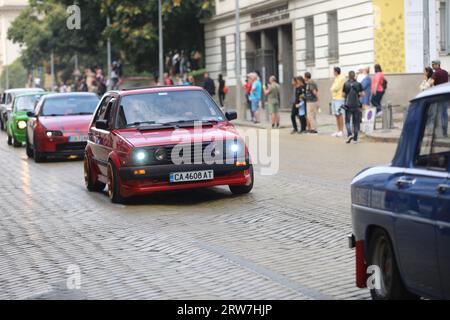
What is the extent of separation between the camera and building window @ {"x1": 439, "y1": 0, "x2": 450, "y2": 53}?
3741 centimetres

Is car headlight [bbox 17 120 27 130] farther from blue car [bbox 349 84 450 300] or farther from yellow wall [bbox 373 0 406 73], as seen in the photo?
blue car [bbox 349 84 450 300]

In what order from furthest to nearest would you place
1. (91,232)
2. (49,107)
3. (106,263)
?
(49,107), (91,232), (106,263)

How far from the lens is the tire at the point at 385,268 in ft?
23.6

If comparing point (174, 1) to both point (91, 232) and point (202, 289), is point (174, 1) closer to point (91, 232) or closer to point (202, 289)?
point (91, 232)

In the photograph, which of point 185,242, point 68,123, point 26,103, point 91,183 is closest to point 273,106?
point 26,103

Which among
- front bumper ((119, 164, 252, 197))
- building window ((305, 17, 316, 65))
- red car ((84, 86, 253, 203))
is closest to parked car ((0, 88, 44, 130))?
building window ((305, 17, 316, 65))

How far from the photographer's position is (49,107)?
25.9 metres

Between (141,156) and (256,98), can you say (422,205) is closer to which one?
(141,156)

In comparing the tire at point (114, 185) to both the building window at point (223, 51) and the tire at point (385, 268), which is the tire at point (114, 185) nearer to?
the tire at point (385, 268)

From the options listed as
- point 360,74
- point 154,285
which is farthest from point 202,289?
point 360,74

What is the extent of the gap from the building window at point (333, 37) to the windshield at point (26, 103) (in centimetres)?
1262

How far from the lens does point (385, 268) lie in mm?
7414

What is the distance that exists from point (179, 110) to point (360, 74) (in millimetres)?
18147

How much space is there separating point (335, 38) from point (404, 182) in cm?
3517
